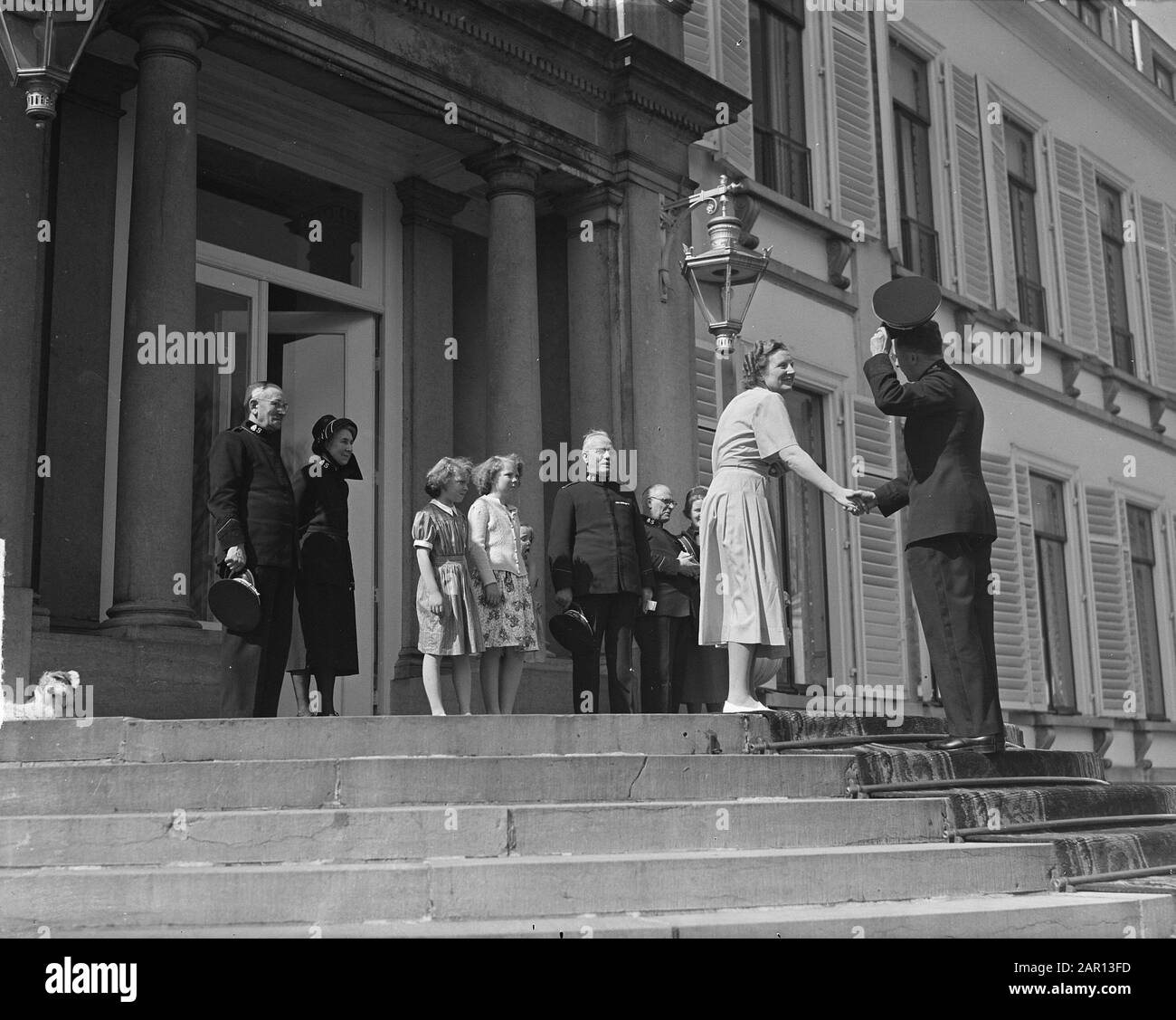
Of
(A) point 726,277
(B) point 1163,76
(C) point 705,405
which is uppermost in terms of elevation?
(B) point 1163,76

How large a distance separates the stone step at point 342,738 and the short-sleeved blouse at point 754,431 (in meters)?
1.30

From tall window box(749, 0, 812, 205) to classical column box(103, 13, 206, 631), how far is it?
6282 mm

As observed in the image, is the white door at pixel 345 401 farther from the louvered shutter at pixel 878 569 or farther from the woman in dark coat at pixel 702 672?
the louvered shutter at pixel 878 569

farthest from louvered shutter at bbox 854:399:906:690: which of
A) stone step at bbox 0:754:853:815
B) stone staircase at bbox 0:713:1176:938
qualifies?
stone step at bbox 0:754:853:815

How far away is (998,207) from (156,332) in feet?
36.9

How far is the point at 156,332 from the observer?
7.88m

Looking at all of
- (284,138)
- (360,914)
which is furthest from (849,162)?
(360,914)

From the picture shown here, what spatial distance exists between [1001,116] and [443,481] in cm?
1156

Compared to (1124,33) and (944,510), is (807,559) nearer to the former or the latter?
(944,510)

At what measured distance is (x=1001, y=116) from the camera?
56.0ft

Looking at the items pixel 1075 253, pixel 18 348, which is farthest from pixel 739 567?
pixel 1075 253

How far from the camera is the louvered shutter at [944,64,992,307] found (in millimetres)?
15805

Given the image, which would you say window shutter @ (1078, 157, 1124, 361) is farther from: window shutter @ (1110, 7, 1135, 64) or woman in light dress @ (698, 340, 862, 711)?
woman in light dress @ (698, 340, 862, 711)

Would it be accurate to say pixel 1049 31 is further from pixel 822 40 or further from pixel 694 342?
pixel 694 342
